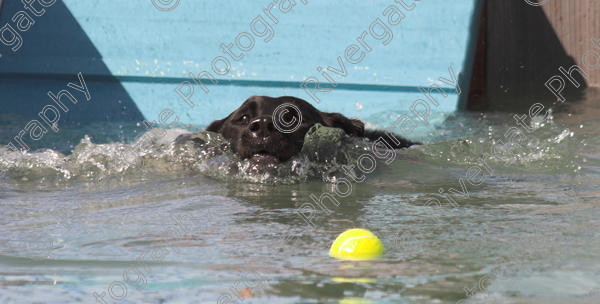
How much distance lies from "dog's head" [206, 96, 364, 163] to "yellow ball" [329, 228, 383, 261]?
201 cm

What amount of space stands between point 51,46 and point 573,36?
16.9ft

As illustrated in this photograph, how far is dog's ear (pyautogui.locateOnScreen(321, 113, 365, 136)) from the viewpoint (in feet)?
18.7

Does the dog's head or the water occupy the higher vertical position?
the dog's head

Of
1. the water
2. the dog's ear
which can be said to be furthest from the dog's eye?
the dog's ear

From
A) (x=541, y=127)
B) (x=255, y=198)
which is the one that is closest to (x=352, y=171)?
(x=255, y=198)

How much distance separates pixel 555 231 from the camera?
10.2ft

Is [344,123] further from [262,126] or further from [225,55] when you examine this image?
[225,55]

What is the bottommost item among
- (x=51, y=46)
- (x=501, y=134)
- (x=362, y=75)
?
(x=501, y=134)

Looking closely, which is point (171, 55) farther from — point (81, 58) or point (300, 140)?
point (300, 140)

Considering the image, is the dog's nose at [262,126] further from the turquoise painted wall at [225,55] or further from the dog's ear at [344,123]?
the turquoise painted wall at [225,55]

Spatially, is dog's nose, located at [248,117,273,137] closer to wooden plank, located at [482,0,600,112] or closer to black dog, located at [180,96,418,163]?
black dog, located at [180,96,418,163]

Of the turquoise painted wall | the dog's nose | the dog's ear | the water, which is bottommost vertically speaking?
the water

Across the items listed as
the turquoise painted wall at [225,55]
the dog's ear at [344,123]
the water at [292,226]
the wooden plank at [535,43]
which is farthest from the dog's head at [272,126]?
the wooden plank at [535,43]

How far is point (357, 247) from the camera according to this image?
2750 millimetres
